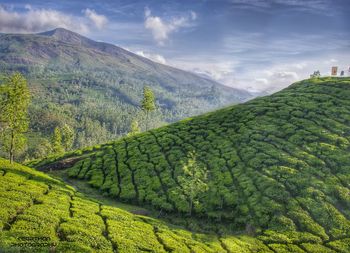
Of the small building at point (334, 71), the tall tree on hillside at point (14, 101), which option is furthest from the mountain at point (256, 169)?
the small building at point (334, 71)

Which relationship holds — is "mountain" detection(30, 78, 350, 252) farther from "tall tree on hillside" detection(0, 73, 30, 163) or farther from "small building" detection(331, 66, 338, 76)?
Answer: "small building" detection(331, 66, 338, 76)

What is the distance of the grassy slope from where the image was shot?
3203 centimetres

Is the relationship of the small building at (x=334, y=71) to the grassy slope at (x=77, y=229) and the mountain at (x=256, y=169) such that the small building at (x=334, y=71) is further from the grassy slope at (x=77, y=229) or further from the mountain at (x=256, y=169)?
the grassy slope at (x=77, y=229)

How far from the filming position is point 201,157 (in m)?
73.9

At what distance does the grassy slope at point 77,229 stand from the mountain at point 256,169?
19.9 feet

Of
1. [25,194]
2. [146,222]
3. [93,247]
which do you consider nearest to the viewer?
[93,247]

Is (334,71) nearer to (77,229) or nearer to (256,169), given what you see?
(256,169)

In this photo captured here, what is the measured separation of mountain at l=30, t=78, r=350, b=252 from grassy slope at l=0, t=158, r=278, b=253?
6.08 m

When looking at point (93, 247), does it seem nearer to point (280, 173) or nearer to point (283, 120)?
point (280, 173)

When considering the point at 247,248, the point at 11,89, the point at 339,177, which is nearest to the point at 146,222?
the point at 247,248

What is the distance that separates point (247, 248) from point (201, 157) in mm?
31787

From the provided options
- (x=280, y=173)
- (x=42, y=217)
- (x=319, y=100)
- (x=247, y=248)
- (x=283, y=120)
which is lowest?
(x=247, y=248)

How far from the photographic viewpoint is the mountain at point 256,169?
164 feet

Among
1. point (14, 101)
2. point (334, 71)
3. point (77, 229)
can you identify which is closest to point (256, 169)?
point (77, 229)
